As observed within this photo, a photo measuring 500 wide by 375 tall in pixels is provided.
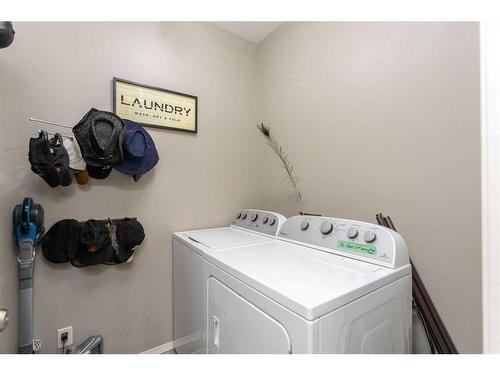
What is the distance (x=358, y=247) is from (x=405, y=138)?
2.14 feet

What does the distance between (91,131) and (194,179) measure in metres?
0.78

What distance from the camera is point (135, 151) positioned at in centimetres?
141

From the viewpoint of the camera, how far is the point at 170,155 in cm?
173

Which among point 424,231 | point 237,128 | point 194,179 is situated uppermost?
point 237,128

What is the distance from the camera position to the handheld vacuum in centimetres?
118

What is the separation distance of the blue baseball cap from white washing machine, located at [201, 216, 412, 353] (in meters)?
0.75

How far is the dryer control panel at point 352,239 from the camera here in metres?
0.98

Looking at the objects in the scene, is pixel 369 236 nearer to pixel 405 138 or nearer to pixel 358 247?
pixel 358 247

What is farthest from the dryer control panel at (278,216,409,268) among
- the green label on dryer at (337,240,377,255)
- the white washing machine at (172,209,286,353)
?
the white washing machine at (172,209,286,353)

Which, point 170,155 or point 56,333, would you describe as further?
point 170,155

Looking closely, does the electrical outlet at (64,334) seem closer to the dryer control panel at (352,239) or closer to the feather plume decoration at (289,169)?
the dryer control panel at (352,239)
